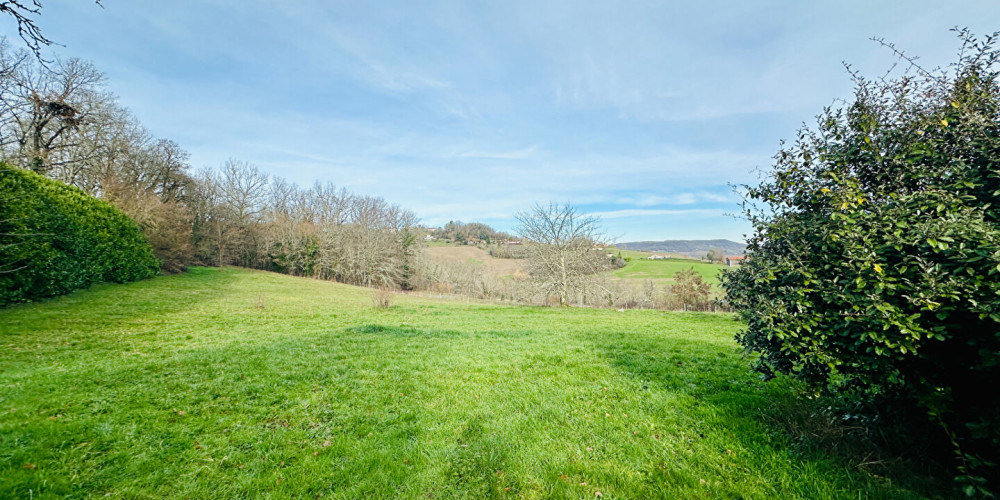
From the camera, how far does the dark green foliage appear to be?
1041cm

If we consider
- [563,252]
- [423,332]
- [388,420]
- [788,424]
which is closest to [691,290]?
[563,252]

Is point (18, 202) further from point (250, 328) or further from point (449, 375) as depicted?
point (449, 375)

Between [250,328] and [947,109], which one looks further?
[250,328]

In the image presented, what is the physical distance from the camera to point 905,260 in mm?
2502

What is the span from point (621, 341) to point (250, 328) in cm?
1126

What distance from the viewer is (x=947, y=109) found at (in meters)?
2.82

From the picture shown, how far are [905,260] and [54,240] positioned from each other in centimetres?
2195

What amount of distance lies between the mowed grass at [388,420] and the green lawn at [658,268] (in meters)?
22.1

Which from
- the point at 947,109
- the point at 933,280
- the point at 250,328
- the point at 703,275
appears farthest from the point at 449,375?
the point at 703,275

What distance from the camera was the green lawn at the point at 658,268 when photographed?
28408 millimetres

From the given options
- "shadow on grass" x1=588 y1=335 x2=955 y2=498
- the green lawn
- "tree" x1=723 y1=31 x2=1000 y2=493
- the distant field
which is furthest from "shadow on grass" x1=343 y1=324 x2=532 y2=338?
the distant field

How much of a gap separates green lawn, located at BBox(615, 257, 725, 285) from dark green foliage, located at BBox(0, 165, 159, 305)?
33011 millimetres

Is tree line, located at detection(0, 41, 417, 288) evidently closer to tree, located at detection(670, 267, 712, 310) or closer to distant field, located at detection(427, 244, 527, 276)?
distant field, located at detection(427, 244, 527, 276)

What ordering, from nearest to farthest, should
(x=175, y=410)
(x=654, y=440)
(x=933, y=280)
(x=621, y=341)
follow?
1. (x=933, y=280)
2. (x=654, y=440)
3. (x=175, y=410)
4. (x=621, y=341)
